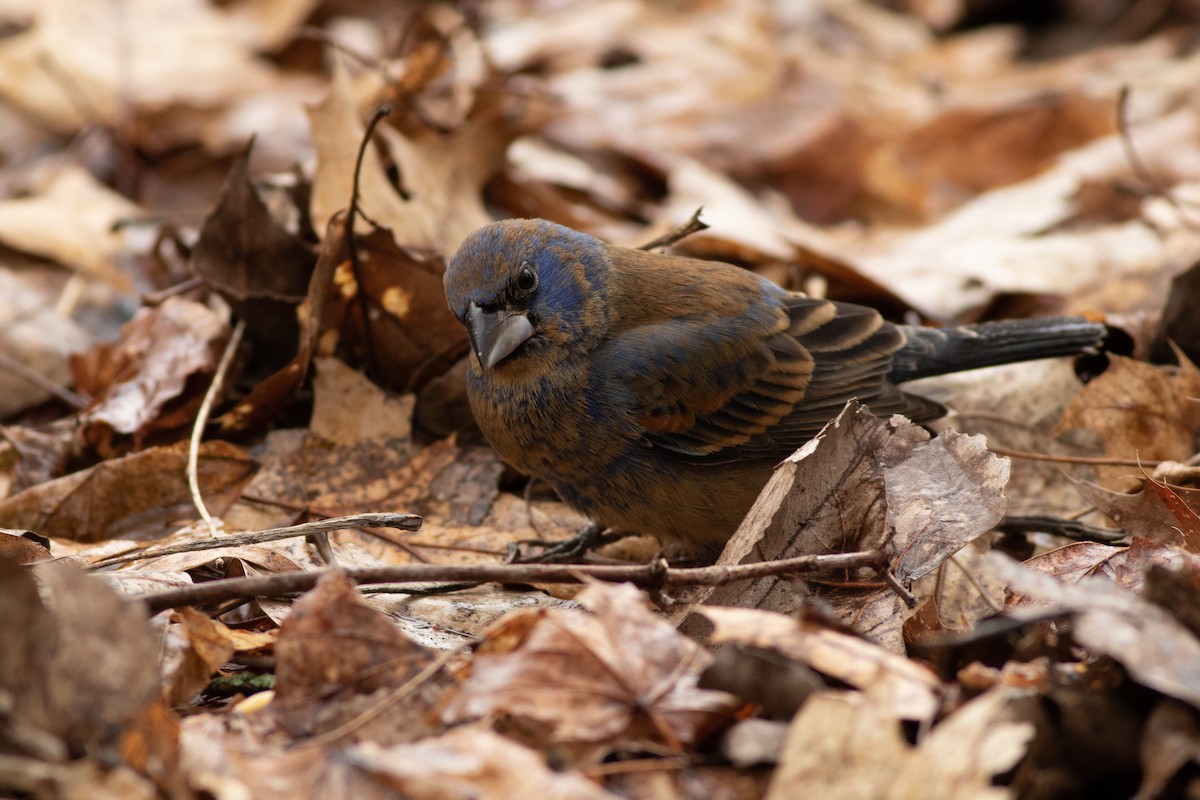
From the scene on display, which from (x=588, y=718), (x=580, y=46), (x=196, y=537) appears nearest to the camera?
(x=588, y=718)

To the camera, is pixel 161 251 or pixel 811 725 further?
pixel 161 251

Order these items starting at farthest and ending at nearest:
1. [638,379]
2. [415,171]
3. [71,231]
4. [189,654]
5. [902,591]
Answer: [71,231]
[415,171]
[638,379]
[902,591]
[189,654]

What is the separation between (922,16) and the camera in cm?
1104

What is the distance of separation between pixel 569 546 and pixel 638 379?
686 millimetres

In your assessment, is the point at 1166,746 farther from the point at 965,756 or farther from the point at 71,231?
the point at 71,231

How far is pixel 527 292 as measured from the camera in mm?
3854

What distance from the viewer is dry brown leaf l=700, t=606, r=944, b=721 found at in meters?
2.31

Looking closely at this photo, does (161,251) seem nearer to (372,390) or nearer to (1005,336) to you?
(372,390)

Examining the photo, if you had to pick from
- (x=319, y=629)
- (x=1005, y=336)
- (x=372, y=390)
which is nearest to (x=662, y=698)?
(x=319, y=629)

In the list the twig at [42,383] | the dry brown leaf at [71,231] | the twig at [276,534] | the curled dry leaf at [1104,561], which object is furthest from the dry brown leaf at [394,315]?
the curled dry leaf at [1104,561]

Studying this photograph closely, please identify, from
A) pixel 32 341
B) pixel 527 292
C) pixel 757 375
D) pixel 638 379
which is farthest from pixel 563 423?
pixel 32 341

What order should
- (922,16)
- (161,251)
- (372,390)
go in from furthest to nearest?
(922,16), (161,251), (372,390)

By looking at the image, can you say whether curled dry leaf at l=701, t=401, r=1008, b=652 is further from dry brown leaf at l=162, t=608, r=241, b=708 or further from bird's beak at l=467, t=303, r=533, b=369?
dry brown leaf at l=162, t=608, r=241, b=708

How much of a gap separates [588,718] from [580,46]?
7536 mm
